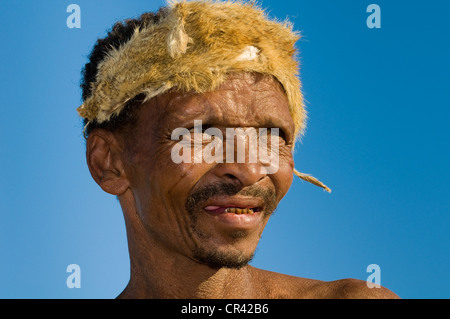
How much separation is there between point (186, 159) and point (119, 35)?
1.13 m

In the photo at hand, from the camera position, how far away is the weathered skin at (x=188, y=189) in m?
3.96

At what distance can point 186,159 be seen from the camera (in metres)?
3.97

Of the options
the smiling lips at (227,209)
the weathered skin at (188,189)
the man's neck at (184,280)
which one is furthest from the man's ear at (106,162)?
the smiling lips at (227,209)

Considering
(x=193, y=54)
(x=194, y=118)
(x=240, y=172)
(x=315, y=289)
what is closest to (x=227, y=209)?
(x=240, y=172)

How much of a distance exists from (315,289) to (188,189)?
50.1 inches

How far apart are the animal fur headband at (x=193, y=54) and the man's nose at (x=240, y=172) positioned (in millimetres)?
471

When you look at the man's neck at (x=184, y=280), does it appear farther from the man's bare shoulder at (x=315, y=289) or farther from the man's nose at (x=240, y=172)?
the man's nose at (x=240, y=172)

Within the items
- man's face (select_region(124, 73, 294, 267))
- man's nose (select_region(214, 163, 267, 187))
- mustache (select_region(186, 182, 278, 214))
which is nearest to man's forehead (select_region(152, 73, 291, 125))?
man's face (select_region(124, 73, 294, 267))

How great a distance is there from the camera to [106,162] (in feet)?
14.6

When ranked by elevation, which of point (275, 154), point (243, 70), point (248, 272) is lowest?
point (248, 272)

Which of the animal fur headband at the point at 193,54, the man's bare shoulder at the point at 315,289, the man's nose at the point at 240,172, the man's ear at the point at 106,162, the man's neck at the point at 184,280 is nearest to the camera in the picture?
the man's nose at the point at 240,172
